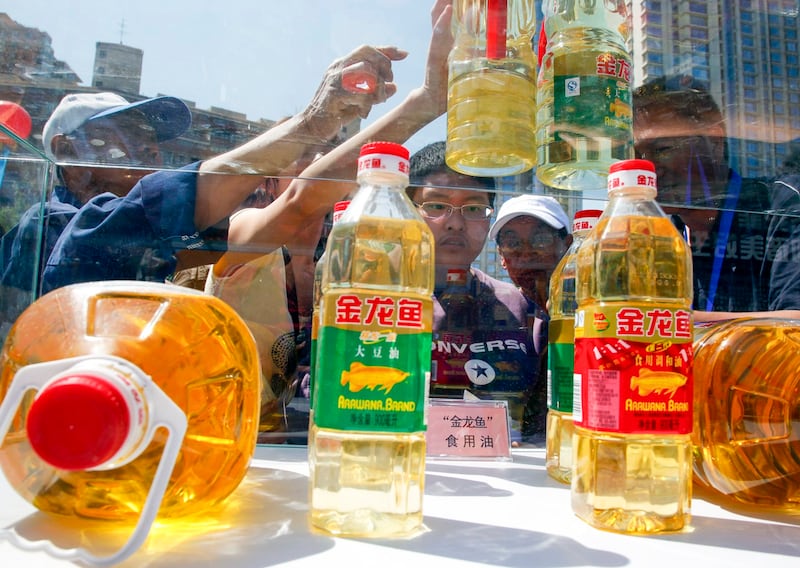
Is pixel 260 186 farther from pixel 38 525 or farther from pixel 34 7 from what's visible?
pixel 38 525

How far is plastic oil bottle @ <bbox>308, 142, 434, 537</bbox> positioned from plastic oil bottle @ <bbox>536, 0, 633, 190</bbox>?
309mm

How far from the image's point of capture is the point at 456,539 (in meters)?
0.56

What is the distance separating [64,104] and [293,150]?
16.0 inches

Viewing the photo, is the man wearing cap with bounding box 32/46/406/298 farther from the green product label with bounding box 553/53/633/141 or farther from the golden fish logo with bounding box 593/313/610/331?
the golden fish logo with bounding box 593/313/610/331

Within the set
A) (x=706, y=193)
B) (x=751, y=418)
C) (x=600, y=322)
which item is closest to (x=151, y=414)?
(x=600, y=322)

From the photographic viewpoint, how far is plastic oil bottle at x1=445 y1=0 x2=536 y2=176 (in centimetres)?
86

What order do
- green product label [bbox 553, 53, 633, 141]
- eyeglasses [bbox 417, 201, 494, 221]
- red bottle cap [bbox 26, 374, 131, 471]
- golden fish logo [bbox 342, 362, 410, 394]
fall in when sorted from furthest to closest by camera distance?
eyeglasses [bbox 417, 201, 494, 221] < green product label [bbox 553, 53, 633, 141] < golden fish logo [bbox 342, 362, 410, 394] < red bottle cap [bbox 26, 374, 131, 471]

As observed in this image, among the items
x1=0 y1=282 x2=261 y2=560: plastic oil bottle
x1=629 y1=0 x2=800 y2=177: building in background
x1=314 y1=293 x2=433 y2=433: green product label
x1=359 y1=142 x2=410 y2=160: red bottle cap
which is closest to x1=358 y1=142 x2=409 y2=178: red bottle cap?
x1=359 y1=142 x2=410 y2=160: red bottle cap

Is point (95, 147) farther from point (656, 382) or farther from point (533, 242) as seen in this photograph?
point (656, 382)

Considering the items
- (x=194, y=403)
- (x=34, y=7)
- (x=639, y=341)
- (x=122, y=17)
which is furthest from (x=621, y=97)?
(x=34, y=7)

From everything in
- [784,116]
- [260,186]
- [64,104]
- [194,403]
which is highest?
[784,116]

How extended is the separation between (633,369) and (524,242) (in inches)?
22.8

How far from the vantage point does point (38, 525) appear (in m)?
0.55

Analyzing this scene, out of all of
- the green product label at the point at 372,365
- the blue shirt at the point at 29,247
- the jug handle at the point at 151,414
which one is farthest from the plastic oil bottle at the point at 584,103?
the blue shirt at the point at 29,247
